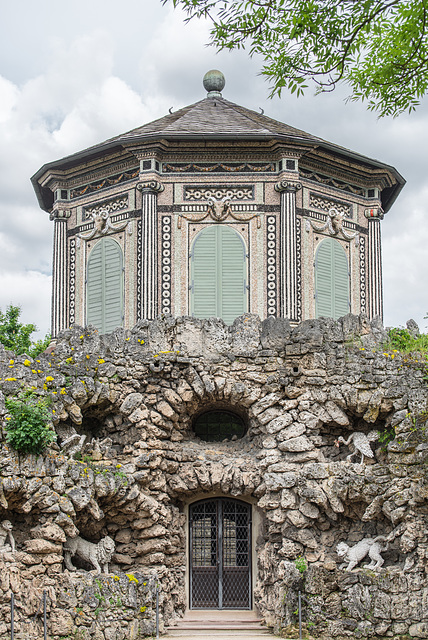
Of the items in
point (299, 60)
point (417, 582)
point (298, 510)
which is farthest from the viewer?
point (298, 510)

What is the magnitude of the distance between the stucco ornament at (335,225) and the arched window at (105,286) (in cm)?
541

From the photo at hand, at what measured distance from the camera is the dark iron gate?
18859mm

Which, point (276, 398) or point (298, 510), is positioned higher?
point (276, 398)

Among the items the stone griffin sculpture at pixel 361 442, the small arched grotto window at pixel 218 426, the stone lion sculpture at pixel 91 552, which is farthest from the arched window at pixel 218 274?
the stone lion sculpture at pixel 91 552

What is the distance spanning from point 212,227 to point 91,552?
9147 mm

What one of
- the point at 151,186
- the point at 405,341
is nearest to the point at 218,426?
the point at 405,341

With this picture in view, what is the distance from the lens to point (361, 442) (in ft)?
60.0

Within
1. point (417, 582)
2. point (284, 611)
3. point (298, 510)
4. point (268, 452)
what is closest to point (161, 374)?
point (268, 452)

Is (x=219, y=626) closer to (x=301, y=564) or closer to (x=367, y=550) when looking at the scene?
(x=301, y=564)

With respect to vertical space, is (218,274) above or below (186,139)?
below

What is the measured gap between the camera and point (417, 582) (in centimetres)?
1681

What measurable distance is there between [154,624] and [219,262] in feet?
30.1

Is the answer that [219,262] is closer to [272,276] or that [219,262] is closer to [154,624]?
[272,276]

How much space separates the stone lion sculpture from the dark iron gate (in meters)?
2.32
